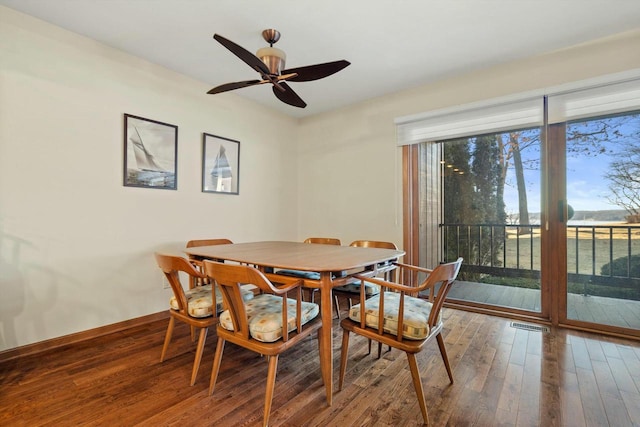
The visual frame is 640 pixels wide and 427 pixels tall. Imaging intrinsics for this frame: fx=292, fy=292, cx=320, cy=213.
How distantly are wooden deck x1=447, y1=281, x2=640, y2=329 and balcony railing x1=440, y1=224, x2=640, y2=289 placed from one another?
163 millimetres

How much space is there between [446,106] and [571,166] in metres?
1.32

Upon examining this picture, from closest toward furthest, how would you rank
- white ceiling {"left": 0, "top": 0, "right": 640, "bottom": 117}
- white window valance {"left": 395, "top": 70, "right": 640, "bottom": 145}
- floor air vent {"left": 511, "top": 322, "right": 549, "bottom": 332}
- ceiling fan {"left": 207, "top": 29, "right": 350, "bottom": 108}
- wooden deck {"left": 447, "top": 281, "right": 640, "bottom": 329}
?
ceiling fan {"left": 207, "top": 29, "right": 350, "bottom": 108} → white ceiling {"left": 0, "top": 0, "right": 640, "bottom": 117} → white window valance {"left": 395, "top": 70, "right": 640, "bottom": 145} → wooden deck {"left": 447, "top": 281, "right": 640, "bottom": 329} → floor air vent {"left": 511, "top": 322, "right": 549, "bottom": 332}

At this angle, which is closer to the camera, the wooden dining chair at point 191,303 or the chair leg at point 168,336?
the wooden dining chair at point 191,303

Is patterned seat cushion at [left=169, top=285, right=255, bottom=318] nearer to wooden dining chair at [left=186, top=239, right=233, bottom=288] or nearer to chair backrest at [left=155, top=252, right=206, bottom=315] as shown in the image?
chair backrest at [left=155, top=252, right=206, bottom=315]

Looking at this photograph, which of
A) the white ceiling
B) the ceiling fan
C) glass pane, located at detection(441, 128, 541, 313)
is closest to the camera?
the ceiling fan

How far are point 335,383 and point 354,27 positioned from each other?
8.61 ft

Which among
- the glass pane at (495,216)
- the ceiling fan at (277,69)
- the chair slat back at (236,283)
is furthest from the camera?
the glass pane at (495,216)

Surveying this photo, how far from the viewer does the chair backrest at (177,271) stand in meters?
1.77

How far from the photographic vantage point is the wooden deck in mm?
2547

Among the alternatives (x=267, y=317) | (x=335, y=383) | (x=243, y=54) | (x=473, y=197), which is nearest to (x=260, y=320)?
(x=267, y=317)

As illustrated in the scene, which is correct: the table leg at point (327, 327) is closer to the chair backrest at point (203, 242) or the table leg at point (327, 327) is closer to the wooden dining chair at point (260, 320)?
the wooden dining chair at point (260, 320)

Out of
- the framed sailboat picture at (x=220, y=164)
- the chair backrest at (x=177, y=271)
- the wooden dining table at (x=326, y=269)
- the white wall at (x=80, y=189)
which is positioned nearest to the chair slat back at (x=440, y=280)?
the wooden dining table at (x=326, y=269)

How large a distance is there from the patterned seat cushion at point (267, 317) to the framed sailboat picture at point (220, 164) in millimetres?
1917

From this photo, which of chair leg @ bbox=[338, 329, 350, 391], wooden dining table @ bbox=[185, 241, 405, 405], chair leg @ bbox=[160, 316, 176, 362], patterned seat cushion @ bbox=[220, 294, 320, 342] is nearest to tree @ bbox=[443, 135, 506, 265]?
wooden dining table @ bbox=[185, 241, 405, 405]
